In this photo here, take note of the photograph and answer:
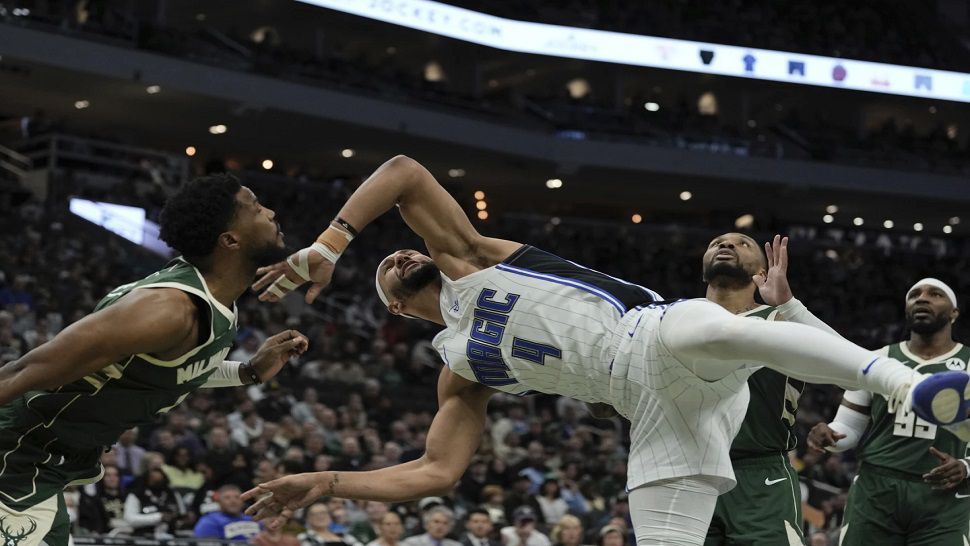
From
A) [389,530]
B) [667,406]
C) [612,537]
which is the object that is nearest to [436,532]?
[389,530]

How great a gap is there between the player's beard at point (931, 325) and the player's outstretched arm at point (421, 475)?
8.00 feet

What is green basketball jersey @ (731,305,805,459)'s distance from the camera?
5.81m

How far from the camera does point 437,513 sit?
9.85m

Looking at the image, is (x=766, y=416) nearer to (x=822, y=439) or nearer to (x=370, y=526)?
(x=822, y=439)

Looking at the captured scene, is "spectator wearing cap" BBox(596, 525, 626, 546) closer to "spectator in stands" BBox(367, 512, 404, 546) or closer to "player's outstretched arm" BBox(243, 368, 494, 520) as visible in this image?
"spectator in stands" BBox(367, 512, 404, 546)

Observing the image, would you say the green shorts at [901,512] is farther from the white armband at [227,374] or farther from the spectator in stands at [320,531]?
the spectator in stands at [320,531]

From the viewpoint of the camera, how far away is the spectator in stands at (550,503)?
40.2 feet

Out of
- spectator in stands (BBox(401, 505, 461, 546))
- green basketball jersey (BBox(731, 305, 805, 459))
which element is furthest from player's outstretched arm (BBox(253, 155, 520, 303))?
spectator in stands (BBox(401, 505, 461, 546))

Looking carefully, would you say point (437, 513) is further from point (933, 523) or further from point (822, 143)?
point (822, 143)

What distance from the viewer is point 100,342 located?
13.1 ft

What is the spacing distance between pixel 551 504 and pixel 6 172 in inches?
567

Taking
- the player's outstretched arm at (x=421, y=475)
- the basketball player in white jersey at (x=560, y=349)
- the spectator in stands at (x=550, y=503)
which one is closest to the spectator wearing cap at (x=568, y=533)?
the spectator in stands at (x=550, y=503)

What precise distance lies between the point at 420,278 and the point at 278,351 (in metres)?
0.69

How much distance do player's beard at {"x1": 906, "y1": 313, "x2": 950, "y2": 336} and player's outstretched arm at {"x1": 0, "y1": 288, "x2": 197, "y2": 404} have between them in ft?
13.1
